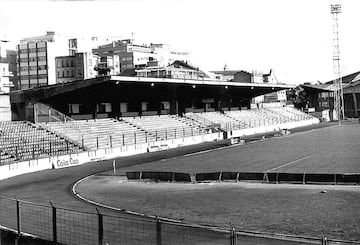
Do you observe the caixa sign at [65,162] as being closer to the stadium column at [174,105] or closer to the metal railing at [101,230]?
the metal railing at [101,230]

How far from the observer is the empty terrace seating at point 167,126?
216 ft

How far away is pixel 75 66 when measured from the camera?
157000mm

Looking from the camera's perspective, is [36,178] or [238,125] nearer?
[36,178]

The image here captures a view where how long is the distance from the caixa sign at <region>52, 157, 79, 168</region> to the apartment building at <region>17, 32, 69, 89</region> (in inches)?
4607

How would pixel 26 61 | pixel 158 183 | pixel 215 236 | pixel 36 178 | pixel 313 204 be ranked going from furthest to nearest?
pixel 26 61 < pixel 36 178 < pixel 158 183 < pixel 313 204 < pixel 215 236

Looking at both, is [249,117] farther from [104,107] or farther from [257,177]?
[257,177]

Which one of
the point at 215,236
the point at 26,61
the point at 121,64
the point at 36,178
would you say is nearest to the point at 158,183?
the point at 36,178

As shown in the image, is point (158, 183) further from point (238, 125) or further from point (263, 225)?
point (238, 125)

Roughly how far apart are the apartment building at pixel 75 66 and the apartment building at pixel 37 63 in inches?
88.9

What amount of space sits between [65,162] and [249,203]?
2477 cm

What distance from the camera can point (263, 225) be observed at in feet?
61.1

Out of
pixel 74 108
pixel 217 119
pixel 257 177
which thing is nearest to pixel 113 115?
pixel 74 108

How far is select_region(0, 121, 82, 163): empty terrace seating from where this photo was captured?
4241cm

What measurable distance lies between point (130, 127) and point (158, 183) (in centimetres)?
3342
